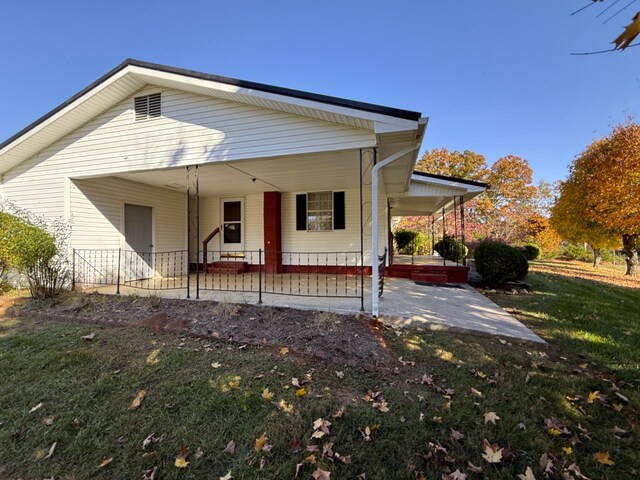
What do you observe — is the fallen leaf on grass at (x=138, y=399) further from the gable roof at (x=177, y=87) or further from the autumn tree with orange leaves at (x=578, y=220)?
the autumn tree with orange leaves at (x=578, y=220)

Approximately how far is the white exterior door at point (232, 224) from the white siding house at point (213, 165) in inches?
1.7

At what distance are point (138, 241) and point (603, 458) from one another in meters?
10.7

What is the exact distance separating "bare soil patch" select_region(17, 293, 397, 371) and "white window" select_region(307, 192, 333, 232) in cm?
525

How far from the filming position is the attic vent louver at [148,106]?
661 centimetres

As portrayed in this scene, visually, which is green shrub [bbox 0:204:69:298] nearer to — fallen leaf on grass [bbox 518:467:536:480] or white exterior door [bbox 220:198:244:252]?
white exterior door [bbox 220:198:244:252]

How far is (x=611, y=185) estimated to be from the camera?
11195mm

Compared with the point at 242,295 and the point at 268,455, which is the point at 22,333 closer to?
the point at 242,295

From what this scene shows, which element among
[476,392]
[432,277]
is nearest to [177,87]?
[476,392]

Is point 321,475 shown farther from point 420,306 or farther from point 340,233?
point 340,233

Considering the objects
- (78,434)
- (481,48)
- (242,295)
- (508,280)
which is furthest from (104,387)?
(481,48)

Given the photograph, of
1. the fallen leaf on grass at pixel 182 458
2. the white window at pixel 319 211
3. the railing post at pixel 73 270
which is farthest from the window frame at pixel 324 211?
the fallen leaf on grass at pixel 182 458

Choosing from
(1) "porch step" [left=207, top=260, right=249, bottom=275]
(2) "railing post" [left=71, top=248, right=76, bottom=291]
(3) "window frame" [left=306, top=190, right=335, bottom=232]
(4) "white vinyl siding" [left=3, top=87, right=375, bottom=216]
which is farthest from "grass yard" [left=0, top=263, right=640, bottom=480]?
(3) "window frame" [left=306, top=190, right=335, bottom=232]

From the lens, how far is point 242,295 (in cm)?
630

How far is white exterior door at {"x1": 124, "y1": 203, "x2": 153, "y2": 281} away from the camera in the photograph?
8.84 m
